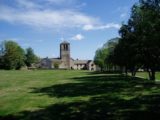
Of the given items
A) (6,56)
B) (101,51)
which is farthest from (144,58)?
(6,56)

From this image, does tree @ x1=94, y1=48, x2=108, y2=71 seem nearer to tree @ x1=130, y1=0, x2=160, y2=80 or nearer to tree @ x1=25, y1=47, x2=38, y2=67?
tree @ x1=25, y1=47, x2=38, y2=67

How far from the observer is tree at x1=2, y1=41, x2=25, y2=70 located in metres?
146

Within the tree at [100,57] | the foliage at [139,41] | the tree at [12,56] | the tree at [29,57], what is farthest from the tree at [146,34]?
the tree at [29,57]

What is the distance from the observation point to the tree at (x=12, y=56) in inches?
5738

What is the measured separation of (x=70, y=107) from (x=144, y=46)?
26847 mm

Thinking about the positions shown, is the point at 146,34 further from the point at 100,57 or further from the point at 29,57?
the point at 29,57

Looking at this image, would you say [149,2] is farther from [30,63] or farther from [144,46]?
[30,63]

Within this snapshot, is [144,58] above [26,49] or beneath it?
beneath

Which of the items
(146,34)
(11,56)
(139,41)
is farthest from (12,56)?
(146,34)

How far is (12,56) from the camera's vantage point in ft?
480

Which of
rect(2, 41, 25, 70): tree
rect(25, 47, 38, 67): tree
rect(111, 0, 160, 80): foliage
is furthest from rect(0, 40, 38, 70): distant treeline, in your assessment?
rect(111, 0, 160, 80): foliage

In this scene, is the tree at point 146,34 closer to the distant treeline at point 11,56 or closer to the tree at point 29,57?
the distant treeline at point 11,56

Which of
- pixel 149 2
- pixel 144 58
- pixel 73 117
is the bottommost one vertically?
pixel 73 117

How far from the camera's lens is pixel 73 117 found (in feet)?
46.8
